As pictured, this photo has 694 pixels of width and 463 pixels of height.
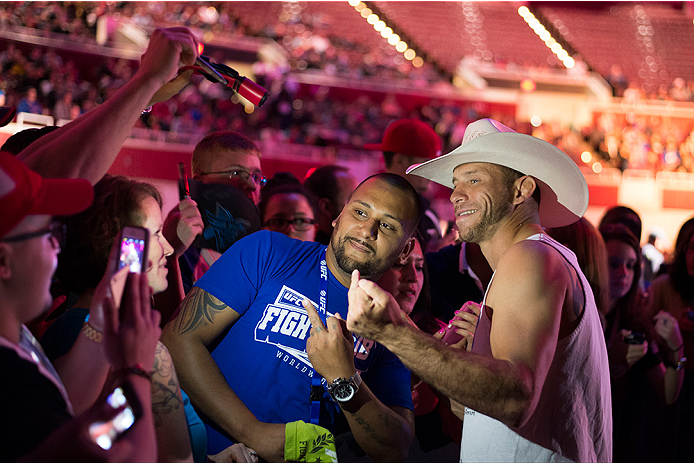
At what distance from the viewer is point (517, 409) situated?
60.4 inches

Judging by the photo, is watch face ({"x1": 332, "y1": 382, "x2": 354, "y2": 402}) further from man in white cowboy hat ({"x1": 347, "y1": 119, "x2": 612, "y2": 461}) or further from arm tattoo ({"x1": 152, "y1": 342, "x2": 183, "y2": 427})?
arm tattoo ({"x1": 152, "y1": 342, "x2": 183, "y2": 427})

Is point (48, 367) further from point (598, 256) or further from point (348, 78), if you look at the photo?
point (348, 78)

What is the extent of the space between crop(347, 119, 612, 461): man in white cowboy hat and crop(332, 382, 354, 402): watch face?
34 cm

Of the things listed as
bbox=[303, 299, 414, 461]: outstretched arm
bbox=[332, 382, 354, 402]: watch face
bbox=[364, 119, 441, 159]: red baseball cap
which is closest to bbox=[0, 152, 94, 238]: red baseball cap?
bbox=[303, 299, 414, 461]: outstretched arm

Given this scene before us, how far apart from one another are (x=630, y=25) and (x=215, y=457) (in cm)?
3097

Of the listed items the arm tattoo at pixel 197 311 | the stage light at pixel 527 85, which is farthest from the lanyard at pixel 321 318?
the stage light at pixel 527 85

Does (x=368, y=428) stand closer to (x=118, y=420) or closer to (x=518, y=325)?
(x=518, y=325)

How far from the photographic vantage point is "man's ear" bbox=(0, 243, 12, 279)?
3.57 feet

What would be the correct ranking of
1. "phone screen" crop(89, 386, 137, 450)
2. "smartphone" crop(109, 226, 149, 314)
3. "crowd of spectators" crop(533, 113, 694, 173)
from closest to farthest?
"phone screen" crop(89, 386, 137, 450) → "smartphone" crop(109, 226, 149, 314) → "crowd of spectators" crop(533, 113, 694, 173)

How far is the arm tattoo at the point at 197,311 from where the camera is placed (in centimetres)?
207

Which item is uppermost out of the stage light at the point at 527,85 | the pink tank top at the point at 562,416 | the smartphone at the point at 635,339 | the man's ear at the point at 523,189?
the man's ear at the point at 523,189

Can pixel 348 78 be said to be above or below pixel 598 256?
below

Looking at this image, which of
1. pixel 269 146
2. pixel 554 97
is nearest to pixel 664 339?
pixel 269 146

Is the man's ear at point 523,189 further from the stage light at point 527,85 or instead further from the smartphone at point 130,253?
the stage light at point 527,85
